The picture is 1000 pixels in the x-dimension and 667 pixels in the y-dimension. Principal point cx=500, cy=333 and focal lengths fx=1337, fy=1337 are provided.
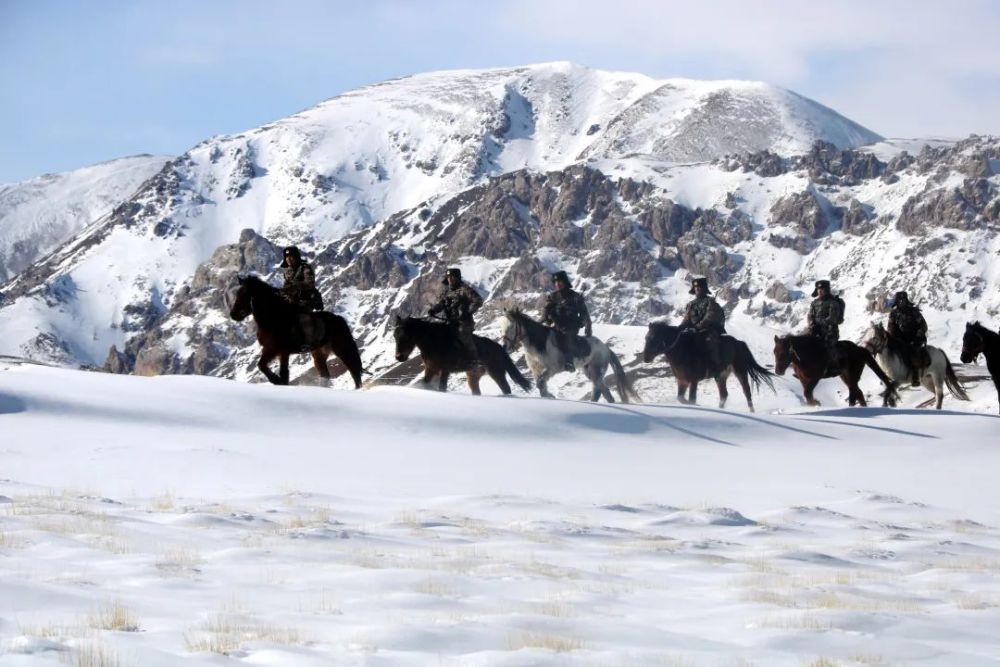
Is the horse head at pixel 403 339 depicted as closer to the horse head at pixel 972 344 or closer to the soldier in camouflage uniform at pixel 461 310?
the soldier in camouflage uniform at pixel 461 310

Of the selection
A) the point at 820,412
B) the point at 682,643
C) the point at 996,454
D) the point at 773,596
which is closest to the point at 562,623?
Result: the point at 682,643

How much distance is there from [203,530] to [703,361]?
17.9 metres

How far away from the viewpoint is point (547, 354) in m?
27.0

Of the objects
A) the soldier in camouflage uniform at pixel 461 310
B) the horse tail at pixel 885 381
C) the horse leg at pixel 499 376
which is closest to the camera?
the soldier in camouflage uniform at pixel 461 310

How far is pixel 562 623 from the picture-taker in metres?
9.22

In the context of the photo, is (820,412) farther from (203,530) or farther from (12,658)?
(12,658)

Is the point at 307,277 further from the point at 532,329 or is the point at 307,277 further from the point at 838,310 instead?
the point at 838,310

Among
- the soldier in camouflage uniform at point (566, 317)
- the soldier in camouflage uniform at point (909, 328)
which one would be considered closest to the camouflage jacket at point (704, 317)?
the soldier in camouflage uniform at point (566, 317)

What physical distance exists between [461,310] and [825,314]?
854 centimetres

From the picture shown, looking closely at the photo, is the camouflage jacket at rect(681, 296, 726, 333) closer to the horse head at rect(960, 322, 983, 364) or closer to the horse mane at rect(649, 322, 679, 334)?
the horse mane at rect(649, 322, 679, 334)

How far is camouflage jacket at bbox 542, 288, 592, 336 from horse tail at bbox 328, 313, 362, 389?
161 inches

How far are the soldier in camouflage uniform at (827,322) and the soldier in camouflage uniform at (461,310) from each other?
794cm

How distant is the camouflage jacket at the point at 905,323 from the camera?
3019 centimetres

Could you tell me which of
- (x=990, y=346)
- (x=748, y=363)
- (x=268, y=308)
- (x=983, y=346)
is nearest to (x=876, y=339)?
(x=983, y=346)
